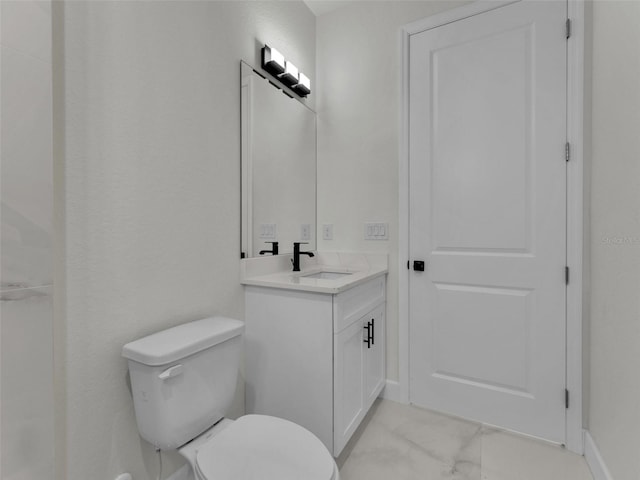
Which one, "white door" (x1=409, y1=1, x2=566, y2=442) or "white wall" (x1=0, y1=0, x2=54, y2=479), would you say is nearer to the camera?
"white wall" (x1=0, y1=0, x2=54, y2=479)

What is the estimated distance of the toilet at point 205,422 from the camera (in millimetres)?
904

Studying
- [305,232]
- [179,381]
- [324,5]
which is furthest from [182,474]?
[324,5]

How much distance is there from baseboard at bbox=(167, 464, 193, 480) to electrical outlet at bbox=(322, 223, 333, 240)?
4.73 feet

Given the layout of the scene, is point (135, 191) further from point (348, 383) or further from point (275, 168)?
point (348, 383)

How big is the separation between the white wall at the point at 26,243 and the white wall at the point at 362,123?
157 centimetres

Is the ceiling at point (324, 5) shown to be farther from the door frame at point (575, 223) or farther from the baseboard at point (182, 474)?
the baseboard at point (182, 474)

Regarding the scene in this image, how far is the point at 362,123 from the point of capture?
82.4 inches

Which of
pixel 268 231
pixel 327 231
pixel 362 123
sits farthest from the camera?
pixel 327 231

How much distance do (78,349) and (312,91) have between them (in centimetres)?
199

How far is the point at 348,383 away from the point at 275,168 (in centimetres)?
122

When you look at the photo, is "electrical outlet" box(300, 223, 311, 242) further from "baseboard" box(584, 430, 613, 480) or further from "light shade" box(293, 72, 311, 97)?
"baseboard" box(584, 430, 613, 480)

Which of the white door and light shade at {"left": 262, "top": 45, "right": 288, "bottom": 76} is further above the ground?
light shade at {"left": 262, "top": 45, "right": 288, "bottom": 76}

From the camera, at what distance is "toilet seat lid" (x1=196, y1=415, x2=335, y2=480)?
875 mm

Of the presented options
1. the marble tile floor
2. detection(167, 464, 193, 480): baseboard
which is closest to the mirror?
detection(167, 464, 193, 480): baseboard
